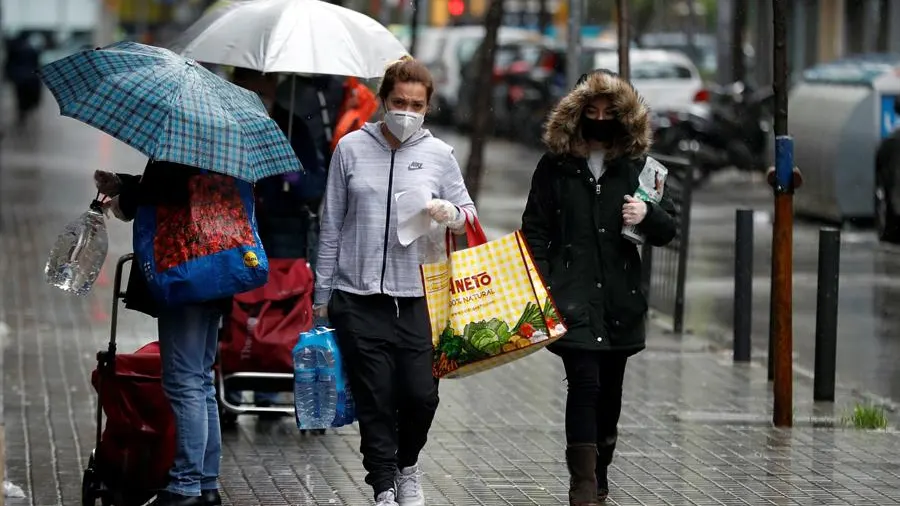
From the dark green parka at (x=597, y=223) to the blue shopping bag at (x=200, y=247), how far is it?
3.56 feet

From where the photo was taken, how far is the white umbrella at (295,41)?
8.16 meters

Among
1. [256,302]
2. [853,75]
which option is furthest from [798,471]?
[853,75]

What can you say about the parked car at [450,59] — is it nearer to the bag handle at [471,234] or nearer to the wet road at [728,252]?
the wet road at [728,252]

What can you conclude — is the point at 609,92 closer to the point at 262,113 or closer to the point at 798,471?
the point at 262,113

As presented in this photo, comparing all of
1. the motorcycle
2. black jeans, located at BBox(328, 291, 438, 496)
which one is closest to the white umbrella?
black jeans, located at BBox(328, 291, 438, 496)

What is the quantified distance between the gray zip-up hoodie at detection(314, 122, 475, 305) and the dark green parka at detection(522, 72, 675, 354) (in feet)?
1.32

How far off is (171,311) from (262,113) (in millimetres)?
818

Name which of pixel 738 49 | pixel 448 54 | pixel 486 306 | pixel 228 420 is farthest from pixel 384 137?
pixel 448 54

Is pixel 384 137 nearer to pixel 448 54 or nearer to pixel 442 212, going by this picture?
pixel 442 212

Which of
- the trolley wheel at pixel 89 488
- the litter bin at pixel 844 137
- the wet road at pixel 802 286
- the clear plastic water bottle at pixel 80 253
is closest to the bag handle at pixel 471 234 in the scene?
the clear plastic water bottle at pixel 80 253

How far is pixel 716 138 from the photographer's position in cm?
2514

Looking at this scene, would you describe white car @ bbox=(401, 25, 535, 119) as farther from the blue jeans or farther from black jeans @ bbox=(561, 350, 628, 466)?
the blue jeans

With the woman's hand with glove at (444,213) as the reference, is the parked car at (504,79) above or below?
below

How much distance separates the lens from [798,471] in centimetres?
784
